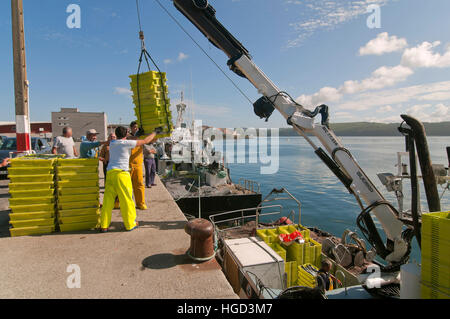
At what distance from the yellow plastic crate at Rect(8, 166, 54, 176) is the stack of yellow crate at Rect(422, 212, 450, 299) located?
582cm

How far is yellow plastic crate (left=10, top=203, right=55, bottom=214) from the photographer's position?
4153 millimetres

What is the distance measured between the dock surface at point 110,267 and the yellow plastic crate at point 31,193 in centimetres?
73

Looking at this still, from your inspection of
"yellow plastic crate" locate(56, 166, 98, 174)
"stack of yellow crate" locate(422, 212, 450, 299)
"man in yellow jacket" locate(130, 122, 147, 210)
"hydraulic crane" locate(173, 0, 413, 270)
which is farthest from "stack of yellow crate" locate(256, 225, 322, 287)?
"yellow plastic crate" locate(56, 166, 98, 174)

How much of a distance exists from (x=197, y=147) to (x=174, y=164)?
278 centimetres

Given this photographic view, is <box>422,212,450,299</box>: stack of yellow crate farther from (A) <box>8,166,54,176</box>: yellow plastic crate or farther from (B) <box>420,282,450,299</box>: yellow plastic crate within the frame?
(A) <box>8,166,54,176</box>: yellow plastic crate

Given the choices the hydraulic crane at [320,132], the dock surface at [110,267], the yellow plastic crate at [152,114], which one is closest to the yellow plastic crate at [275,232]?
the hydraulic crane at [320,132]

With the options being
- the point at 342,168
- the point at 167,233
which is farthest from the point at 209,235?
the point at 342,168

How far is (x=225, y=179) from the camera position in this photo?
1906 centimetres

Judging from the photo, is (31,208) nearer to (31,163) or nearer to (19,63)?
(31,163)

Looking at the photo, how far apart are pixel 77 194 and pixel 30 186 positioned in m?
0.75

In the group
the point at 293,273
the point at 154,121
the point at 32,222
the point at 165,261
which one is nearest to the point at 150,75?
the point at 154,121

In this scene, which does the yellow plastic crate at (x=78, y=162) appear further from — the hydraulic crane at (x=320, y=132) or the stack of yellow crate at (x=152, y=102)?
the hydraulic crane at (x=320, y=132)

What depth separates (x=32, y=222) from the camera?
4.23 m
